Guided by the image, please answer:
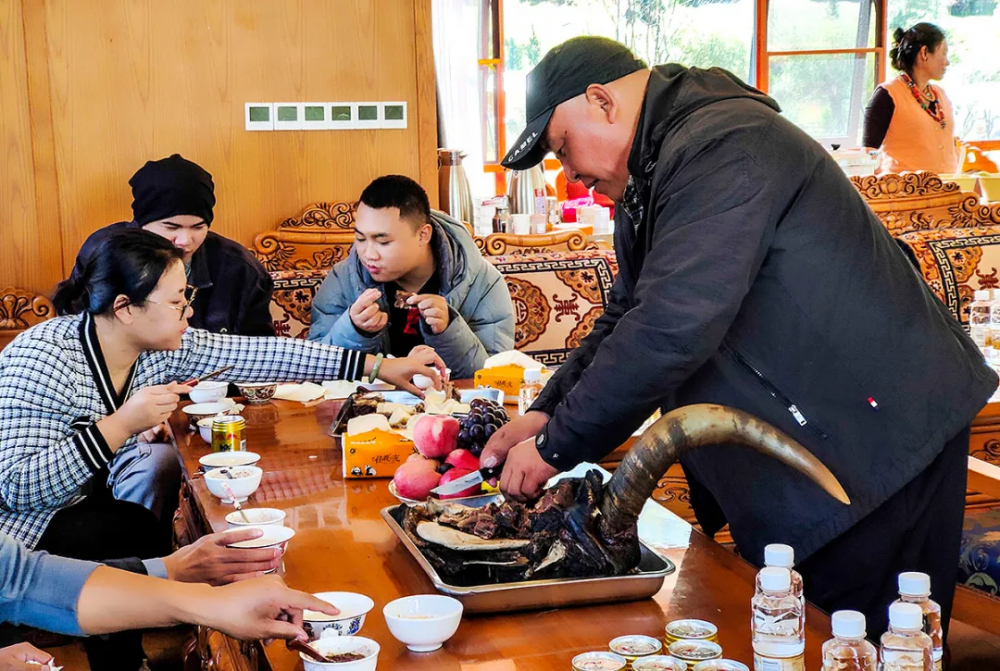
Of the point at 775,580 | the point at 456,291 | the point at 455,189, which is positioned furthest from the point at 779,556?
the point at 455,189

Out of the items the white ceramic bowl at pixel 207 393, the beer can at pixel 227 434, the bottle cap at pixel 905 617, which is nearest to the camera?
the bottle cap at pixel 905 617

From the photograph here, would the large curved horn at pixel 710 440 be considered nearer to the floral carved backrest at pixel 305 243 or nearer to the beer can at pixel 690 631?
the beer can at pixel 690 631

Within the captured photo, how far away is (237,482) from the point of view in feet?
5.98

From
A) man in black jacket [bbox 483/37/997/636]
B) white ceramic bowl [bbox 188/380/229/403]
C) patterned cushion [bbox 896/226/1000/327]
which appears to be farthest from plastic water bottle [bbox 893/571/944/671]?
patterned cushion [bbox 896/226/1000/327]

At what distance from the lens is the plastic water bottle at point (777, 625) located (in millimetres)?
1098

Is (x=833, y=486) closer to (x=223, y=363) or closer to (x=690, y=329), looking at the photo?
(x=690, y=329)

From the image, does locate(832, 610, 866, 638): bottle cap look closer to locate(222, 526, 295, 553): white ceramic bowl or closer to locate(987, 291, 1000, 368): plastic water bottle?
locate(222, 526, 295, 553): white ceramic bowl

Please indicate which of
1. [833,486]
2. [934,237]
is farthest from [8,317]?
[934,237]

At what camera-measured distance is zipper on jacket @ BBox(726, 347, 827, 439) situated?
1620 mm

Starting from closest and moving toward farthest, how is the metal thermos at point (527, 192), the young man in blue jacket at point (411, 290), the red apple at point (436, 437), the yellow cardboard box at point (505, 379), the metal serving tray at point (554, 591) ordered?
the metal serving tray at point (554, 591) → the red apple at point (436, 437) → the yellow cardboard box at point (505, 379) → the young man in blue jacket at point (411, 290) → the metal thermos at point (527, 192)

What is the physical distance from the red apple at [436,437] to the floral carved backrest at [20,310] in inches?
91.7

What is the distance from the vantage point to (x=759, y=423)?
1281mm

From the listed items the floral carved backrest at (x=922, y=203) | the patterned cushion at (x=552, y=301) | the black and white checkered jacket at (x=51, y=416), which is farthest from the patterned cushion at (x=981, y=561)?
the floral carved backrest at (x=922, y=203)

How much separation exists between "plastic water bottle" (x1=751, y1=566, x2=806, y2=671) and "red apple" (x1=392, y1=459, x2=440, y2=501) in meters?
0.72
